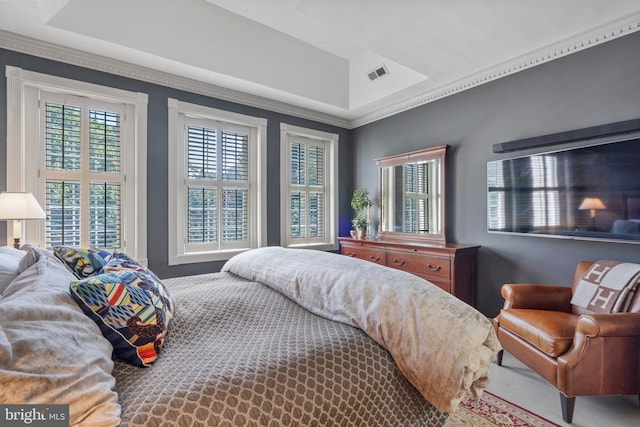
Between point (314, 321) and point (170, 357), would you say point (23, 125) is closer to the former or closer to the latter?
point (170, 357)

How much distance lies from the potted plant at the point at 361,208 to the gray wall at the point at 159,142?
3.64 ft

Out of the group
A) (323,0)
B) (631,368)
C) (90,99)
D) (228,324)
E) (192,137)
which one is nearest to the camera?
(228,324)

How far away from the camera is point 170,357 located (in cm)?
106

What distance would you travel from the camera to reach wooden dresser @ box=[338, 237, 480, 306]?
121 inches

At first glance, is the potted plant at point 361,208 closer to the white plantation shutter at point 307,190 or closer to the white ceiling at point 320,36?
the white plantation shutter at point 307,190

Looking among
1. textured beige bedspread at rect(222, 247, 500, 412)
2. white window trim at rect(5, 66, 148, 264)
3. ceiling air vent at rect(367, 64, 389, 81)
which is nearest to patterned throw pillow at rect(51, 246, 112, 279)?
textured beige bedspread at rect(222, 247, 500, 412)

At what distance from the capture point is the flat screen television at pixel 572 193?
2.28m

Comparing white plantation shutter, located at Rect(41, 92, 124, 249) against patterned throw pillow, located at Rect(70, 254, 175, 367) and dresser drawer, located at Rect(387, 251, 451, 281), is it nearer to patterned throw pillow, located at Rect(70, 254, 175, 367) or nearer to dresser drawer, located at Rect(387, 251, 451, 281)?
patterned throw pillow, located at Rect(70, 254, 175, 367)

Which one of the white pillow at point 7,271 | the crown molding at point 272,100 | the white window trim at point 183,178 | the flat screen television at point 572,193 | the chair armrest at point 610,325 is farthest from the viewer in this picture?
the white window trim at point 183,178

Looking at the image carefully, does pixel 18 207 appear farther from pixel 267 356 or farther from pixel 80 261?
pixel 267 356

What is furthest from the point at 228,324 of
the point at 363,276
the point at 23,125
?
the point at 23,125

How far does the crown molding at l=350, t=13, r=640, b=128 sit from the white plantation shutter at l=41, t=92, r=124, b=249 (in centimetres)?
336

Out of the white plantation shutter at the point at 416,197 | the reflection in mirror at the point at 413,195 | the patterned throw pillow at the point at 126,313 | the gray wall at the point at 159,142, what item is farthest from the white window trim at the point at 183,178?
the patterned throw pillow at the point at 126,313

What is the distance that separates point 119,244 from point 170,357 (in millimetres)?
2567
